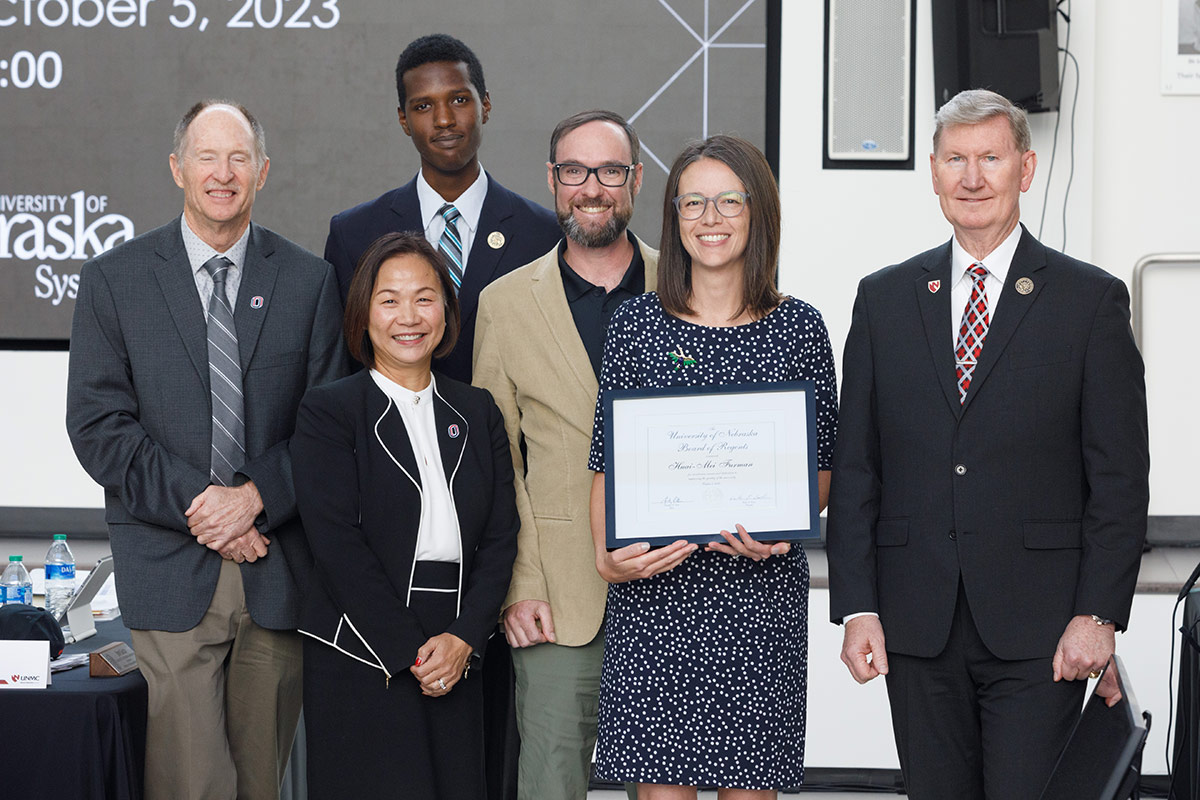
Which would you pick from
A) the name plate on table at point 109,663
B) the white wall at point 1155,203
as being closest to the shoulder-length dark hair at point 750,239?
the name plate on table at point 109,663

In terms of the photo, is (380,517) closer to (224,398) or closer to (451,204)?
(224,398)

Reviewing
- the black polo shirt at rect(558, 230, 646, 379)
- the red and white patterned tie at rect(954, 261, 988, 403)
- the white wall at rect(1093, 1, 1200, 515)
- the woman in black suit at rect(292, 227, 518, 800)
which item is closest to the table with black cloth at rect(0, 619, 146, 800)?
the woman in black suit at rect(292, 227, 518, 800)

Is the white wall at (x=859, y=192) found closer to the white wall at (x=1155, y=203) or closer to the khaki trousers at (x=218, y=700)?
the white wall at (x=1155, y=203)

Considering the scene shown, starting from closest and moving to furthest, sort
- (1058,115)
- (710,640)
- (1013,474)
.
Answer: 1. (1013,474)
2. (710,640)
3. (1058,115)

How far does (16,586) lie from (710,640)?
179 centimetres

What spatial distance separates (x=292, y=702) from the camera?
286 cm

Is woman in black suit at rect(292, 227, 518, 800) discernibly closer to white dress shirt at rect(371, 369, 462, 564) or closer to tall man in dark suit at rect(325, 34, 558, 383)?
white dress shirt at rect(371, 369, 462, 564)

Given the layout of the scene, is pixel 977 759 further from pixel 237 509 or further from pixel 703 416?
pixel 237 509

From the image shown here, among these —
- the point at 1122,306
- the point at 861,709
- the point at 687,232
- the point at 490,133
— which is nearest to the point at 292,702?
the point at 687,232

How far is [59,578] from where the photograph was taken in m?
3.32

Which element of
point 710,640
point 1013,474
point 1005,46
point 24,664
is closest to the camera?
point 1013,474

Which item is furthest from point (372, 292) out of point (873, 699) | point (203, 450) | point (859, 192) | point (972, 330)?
point (859, 192)

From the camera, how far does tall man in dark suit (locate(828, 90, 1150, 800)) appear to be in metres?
2.27

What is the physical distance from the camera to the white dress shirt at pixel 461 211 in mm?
3205
